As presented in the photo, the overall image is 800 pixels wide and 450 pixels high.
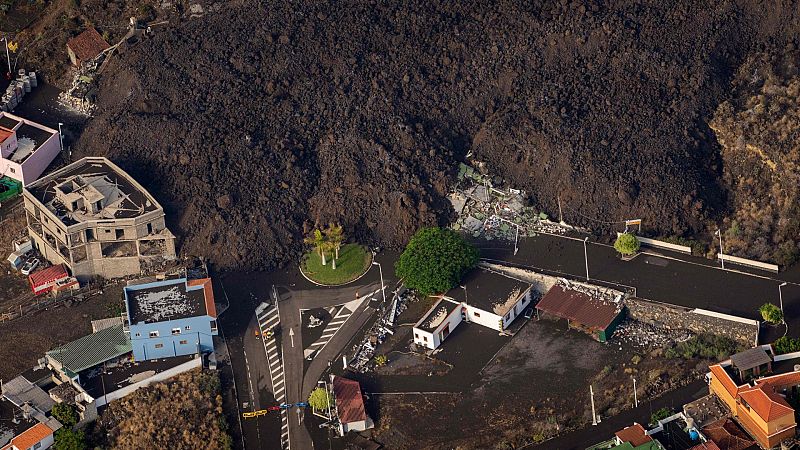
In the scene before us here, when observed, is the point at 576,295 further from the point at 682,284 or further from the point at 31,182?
the point at 31,182

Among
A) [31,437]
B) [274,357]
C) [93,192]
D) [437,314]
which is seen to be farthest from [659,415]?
[93,192]

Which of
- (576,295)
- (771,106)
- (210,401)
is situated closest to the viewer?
(210,401)

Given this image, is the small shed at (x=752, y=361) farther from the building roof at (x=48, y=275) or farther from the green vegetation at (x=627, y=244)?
the building roof at (x=48, y=275)

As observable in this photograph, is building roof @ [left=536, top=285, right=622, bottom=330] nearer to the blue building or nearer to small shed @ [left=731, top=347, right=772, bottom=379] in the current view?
small shed @ [left=731, top=347, right=772, bottom=379]

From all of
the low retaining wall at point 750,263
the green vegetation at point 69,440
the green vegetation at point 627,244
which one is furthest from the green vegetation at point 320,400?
the low retaining wall at point 750,263

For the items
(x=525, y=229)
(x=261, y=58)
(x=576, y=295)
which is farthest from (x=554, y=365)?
(x=261, y=58)

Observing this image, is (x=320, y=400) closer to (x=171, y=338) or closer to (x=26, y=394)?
(x=171, y=338)
